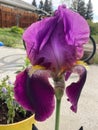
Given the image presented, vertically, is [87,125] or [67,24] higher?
[67,24]

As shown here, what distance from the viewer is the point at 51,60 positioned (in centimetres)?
65

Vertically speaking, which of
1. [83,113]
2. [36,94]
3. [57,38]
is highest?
[57,38]

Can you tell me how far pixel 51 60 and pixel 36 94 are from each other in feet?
0.26

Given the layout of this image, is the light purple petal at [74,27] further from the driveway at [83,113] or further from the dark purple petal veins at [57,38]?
the driveway at [83,113]

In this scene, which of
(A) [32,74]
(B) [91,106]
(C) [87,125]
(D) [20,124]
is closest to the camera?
(A) [32,74]

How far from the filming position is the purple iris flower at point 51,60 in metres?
0.62

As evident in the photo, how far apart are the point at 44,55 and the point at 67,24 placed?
0.08m

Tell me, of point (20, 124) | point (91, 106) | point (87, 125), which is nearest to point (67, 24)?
point (20, 124)

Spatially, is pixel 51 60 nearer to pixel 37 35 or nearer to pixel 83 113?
pixel 37 35

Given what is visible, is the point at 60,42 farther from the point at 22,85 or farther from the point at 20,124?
the point at 20,124

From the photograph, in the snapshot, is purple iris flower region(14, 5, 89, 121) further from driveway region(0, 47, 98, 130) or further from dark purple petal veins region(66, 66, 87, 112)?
driveway region(0, 47, 98, 130)

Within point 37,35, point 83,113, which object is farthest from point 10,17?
point 37,35

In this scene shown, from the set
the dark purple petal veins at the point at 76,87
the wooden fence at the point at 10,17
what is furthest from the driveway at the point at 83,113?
the wooden fence at the point at 10,17

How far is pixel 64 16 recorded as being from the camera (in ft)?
2.05
